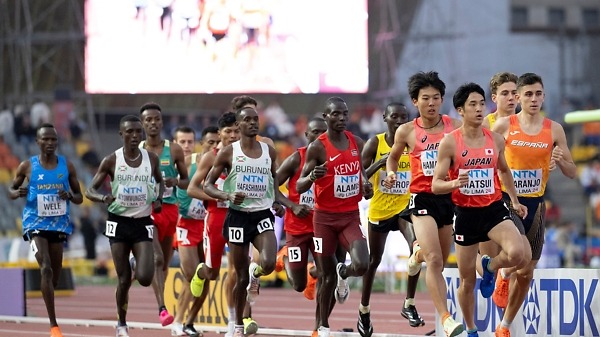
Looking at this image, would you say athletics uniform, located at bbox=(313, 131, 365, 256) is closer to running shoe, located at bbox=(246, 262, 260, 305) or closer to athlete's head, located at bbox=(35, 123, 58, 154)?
running shoe, located at bbox=(246, 262, 260, 305)

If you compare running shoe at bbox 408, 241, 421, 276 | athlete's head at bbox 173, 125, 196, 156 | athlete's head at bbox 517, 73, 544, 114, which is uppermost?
athlete's head at bbox 517, 73, 544, 114

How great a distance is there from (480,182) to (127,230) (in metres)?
3.79

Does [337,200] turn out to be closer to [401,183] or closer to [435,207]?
[401,183]

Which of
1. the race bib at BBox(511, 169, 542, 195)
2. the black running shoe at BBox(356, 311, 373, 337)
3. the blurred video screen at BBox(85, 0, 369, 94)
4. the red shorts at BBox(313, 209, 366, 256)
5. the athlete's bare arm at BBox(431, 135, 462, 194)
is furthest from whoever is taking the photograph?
the blurred video screen at BBox(85, 0, 369, 94)

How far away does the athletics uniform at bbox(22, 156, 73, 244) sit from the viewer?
1372cm

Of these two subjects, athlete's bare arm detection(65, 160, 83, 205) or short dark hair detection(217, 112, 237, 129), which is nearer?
short dark hair detection(217, 112, 237, 129)

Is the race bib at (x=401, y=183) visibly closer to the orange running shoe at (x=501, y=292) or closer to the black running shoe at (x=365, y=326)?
the black running shoe at (x=365, y=326)

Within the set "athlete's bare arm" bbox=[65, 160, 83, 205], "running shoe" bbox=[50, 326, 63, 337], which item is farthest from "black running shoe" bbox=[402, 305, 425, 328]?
"athlete's bare arm" bbox=[65, 160, 83, 205]

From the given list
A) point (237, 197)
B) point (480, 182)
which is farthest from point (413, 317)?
point (480, 182)

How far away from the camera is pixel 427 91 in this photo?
38.0 feet

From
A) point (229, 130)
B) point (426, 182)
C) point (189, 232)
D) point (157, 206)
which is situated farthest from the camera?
point (189, 232)

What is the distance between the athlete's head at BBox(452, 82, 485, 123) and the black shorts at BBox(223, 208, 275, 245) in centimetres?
227

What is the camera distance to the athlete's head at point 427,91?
11.5 metres

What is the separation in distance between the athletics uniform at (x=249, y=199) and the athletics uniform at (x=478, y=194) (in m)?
2.07
